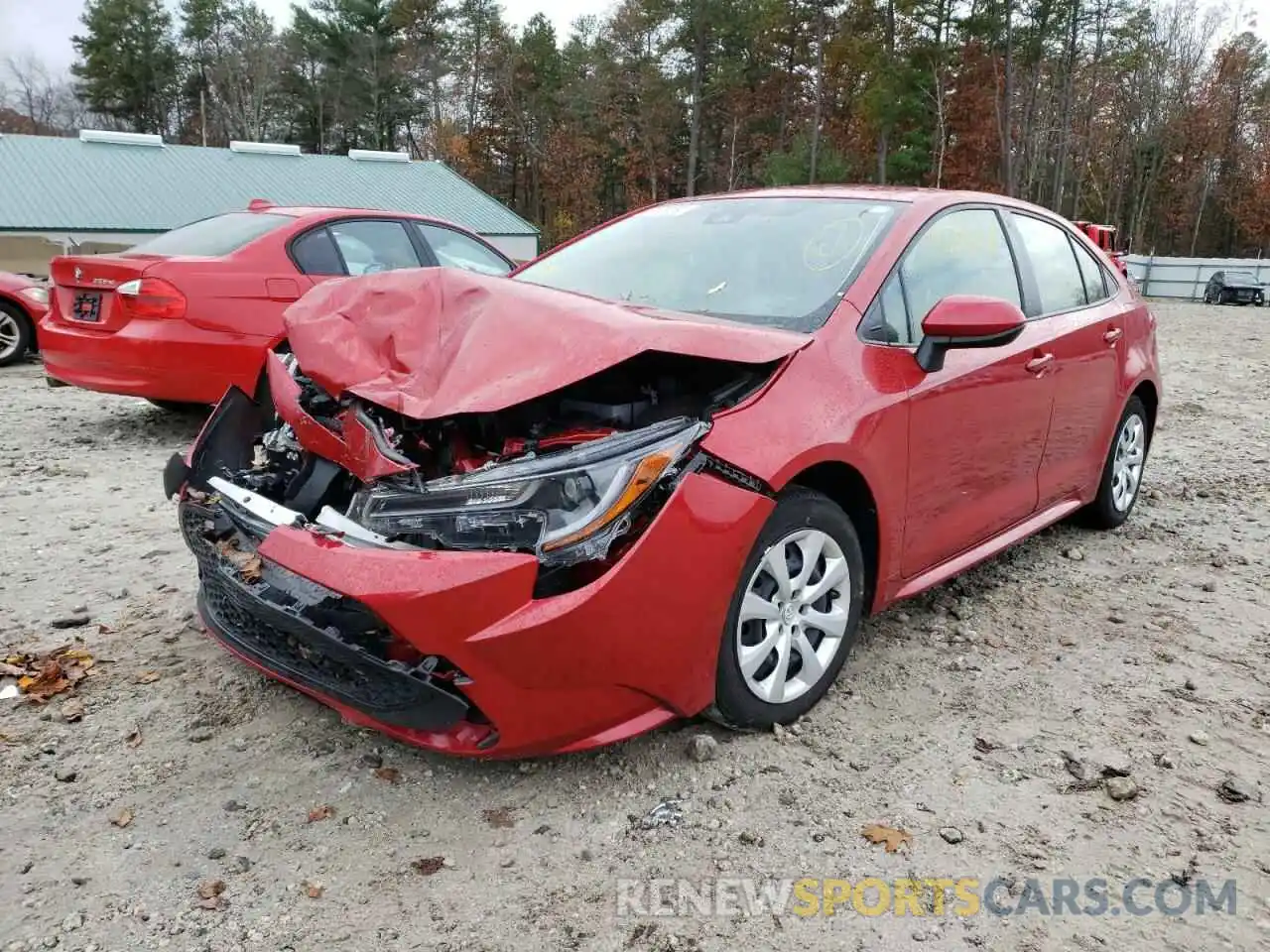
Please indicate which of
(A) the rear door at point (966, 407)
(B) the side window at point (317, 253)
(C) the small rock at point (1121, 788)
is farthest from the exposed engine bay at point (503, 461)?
(B) the side window at point (317, 253)

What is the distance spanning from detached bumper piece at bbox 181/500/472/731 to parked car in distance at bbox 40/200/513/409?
124 inches

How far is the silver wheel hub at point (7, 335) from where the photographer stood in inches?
368

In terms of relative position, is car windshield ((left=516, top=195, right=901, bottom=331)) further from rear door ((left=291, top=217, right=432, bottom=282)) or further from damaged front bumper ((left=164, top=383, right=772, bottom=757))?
rear door ((left=291, top=217, right=432, bottom=282))

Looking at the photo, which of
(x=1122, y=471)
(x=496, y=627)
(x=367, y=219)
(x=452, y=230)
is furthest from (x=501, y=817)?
(x=452, y=230)

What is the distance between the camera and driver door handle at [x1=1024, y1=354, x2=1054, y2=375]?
3509mm

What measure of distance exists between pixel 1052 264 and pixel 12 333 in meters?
9.56

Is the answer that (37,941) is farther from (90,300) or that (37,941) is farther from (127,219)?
(127,219)

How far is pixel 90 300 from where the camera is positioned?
5.81 meters

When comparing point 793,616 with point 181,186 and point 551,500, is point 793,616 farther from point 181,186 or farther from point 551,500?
point 181,186

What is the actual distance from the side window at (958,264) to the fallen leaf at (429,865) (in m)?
2.07

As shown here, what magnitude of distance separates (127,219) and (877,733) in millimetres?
24401

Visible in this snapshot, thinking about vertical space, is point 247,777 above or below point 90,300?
below

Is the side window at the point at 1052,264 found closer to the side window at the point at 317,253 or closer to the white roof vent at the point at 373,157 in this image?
the side window at the point at 317,253

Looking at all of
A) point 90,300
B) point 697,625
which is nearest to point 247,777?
point 697,625
